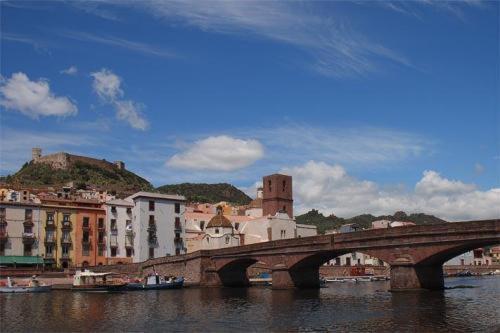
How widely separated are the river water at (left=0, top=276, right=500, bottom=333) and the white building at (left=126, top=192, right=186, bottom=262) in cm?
3826

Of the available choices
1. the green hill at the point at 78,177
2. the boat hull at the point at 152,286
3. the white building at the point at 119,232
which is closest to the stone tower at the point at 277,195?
the white building at the point at 119,232

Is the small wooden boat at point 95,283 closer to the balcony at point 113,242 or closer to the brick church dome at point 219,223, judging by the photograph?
the balcony at point 113,242

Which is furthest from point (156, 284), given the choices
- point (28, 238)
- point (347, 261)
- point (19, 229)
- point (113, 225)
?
point (347, 261)

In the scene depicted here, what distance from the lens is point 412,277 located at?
54781 millimetres

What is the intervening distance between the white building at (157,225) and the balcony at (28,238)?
16.6m

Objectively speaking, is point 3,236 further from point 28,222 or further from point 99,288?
point 99,288

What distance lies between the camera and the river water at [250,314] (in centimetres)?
3459

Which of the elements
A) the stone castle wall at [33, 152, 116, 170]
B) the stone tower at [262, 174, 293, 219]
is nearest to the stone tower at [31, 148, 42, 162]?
the stone castle wall at [33, 152, 116, 170]

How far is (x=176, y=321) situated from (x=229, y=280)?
4297 centimetres

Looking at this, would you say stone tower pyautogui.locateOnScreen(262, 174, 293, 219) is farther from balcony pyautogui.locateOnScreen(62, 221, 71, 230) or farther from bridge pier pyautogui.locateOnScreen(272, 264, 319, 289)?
bridge pier pyautogui.locateOnScreen(272, 264, 319, 289)

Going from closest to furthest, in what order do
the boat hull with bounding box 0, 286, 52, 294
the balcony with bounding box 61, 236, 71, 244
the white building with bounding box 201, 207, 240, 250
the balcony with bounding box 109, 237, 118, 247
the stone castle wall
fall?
1. the boat hull with bounding box 0, 286, 52, 294
2. the balcony with bounding box 61, 236, 71, 244
3. the balcony with bounding box 109, 237, 118, 247
4. the white building with bounding box 201, 207, 240, 250
5. the stone castle wall

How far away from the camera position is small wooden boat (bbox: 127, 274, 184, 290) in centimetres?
7094

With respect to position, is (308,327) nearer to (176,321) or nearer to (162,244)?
(176,321)

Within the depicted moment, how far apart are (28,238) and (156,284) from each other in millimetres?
24018
